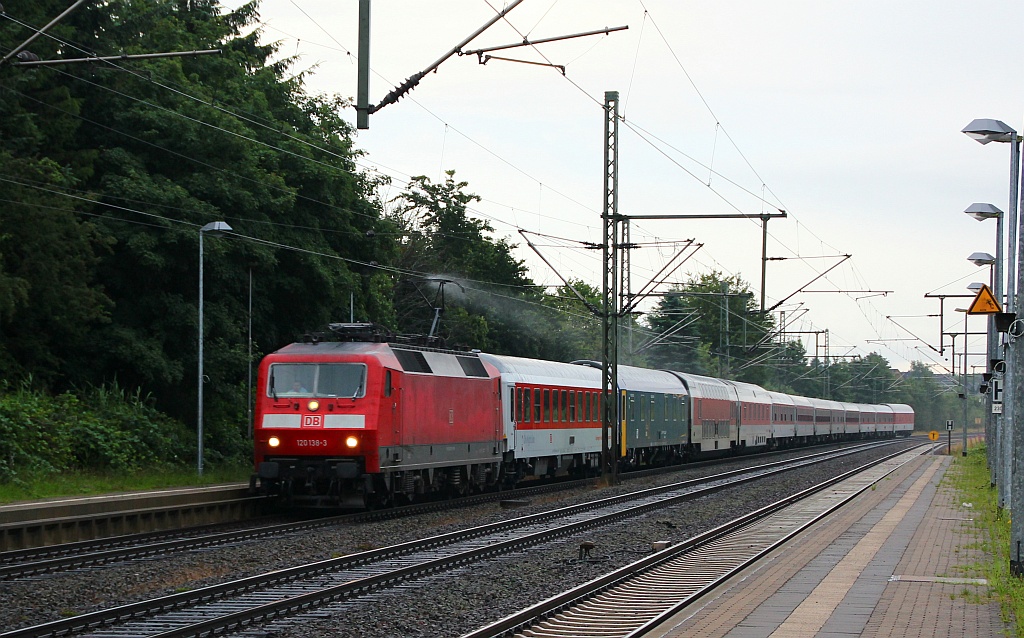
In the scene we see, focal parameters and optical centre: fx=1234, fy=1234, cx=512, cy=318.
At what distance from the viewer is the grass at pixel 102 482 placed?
23.1 meters

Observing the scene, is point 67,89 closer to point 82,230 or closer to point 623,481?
point 82,230

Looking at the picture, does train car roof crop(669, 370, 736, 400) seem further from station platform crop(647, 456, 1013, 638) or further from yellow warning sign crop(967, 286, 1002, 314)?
yellow warning sign crop(967, 286, 1002, 314)

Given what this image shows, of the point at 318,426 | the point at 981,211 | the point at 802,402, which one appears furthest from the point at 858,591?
the point at 802,402

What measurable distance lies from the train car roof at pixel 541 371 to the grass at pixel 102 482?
6.84 metres

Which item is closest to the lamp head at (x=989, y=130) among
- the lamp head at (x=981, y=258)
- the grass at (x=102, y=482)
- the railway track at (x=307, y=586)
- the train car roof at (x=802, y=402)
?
the railway track at (x=307, y=586)

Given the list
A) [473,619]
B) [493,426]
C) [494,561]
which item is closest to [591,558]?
[494,561]

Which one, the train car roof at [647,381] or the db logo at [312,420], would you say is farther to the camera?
the train car roof at [647,381]

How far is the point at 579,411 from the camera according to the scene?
122 ft

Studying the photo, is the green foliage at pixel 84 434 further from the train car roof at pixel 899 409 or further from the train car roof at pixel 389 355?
the train car roof at pixel 899 409

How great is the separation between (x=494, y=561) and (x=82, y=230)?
18816 millimetres

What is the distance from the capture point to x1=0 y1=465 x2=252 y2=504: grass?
2314 cm

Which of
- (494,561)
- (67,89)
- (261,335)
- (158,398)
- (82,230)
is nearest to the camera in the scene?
(494,561)

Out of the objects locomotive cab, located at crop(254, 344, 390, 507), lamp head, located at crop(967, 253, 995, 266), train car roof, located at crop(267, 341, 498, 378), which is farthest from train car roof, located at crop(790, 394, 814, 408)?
locomotive cab, located at crop(254, 344, 390, 507)

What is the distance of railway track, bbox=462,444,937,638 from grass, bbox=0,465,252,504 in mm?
11972
